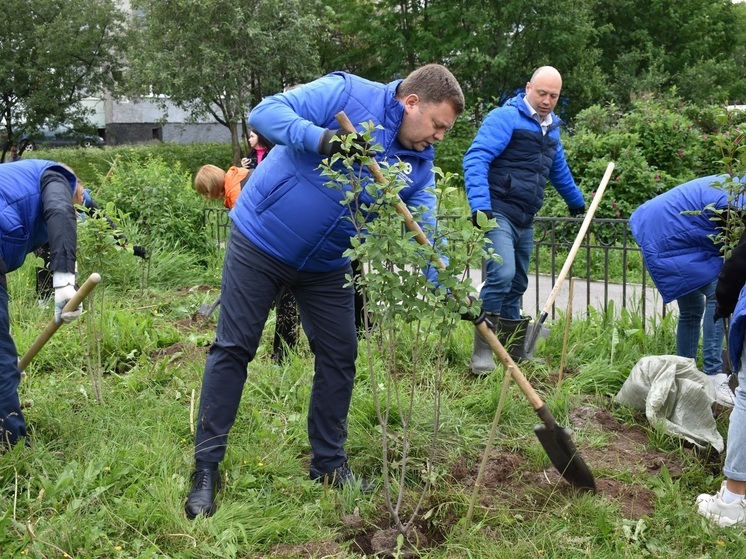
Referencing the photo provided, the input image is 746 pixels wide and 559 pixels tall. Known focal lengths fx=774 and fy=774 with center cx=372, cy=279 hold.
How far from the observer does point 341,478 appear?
125 inches

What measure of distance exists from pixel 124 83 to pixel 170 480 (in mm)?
24194

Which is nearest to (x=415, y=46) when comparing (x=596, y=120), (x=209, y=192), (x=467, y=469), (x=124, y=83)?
(x=124, y=83)

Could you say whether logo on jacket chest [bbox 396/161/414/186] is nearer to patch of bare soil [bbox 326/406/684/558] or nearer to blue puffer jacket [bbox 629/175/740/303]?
patch of bare soil [bbox 326/406/684/558]

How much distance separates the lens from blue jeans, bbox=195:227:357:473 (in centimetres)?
292

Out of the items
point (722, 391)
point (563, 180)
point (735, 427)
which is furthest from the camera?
point (563, 180)

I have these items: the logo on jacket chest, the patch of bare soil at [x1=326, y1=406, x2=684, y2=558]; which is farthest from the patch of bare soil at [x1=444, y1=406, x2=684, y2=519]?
the logo on jacket chest

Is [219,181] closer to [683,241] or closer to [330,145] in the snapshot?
[683,241]

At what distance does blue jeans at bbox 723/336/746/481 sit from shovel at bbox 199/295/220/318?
3.75 metres

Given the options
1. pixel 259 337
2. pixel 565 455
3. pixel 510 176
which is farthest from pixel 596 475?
pixel 510 176

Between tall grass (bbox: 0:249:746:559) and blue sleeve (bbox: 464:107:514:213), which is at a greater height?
blue sleeve (bbox: 464:107:514:213)

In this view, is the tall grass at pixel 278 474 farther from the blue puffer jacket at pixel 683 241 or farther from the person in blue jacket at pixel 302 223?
the blue puffer jacket at pixel 683 241

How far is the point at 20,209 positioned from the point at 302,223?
1234mm

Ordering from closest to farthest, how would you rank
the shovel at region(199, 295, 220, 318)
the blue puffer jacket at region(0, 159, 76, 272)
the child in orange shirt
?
the blue puffer jacket at region(0, 159, 76, 272) < the shovel at region(199, 295, 220, 318) < the child in orange shirt

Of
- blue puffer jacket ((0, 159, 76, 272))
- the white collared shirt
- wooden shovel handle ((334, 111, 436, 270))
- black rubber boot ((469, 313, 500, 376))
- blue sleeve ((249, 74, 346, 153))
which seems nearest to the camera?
wooden shovel handle ((334, 111, 436, 270))
